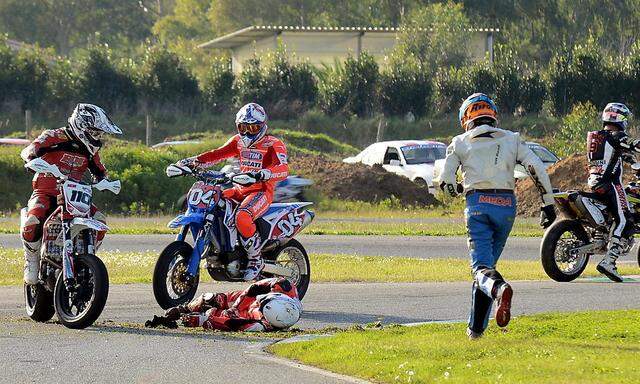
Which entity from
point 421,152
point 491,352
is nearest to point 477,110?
point 491,352

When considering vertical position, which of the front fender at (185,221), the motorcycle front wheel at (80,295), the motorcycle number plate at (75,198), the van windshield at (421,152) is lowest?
the motorcycle front wheel at (80,295)

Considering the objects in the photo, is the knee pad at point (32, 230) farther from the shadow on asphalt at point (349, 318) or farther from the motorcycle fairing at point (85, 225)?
the shadow on asphalt at point (349, 318)

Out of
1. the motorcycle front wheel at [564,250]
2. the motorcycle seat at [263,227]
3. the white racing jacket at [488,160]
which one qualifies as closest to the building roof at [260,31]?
the motorcycle front wheel at [564,250]

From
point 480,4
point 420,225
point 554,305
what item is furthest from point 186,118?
point 554,305

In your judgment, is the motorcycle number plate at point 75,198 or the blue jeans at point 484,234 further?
the motorcycle number plate at point 75,198

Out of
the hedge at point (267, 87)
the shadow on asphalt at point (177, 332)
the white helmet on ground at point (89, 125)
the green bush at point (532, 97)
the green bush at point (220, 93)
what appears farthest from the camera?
the green bush at point (220, 93)

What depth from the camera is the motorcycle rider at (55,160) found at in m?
12.4

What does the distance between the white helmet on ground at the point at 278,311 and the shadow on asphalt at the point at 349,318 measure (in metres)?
0.96

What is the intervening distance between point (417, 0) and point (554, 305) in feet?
233

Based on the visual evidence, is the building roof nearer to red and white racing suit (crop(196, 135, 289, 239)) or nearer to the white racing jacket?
red and white racing suit (crop(196, 135, 289, 239))

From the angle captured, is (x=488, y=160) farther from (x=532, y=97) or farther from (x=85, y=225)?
(x=532, y=97)

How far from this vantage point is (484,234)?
10406mm

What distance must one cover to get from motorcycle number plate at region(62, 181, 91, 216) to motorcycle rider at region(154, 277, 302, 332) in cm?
112

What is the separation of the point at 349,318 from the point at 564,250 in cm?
418
